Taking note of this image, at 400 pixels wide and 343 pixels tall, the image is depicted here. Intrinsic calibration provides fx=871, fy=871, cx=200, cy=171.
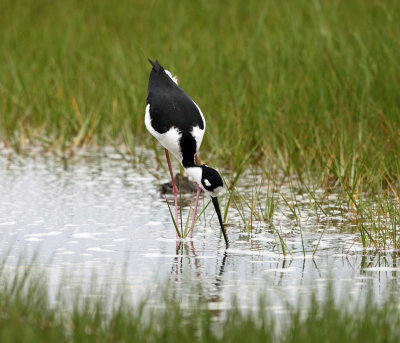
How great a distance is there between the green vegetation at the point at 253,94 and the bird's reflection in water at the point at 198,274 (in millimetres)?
764

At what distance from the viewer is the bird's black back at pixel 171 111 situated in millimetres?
6562

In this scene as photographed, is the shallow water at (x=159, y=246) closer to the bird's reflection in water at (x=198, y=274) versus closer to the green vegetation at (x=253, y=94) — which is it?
the bird's reflection in water at (x=198, y=274)

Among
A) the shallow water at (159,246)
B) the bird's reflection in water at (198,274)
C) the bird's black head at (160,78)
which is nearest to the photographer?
the bird's reflection in water at (198,274)

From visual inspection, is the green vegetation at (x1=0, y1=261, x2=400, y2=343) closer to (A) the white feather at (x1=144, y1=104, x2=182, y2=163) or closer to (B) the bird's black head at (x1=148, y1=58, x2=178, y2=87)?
(A) the white feather at (x1=144, y1=104, x2=182, y2=163)

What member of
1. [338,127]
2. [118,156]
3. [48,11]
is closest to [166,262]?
[338,127]

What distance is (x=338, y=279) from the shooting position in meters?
5.07

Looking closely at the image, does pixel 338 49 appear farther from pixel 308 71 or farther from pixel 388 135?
pixel 388 135

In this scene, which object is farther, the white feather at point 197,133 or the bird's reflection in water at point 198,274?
the white feather at point 197,133

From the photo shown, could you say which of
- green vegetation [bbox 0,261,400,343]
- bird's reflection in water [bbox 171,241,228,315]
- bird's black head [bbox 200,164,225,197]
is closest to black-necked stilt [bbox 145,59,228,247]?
bird's black head [bbox 200,164,225,197]

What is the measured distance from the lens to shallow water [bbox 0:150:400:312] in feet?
16.3

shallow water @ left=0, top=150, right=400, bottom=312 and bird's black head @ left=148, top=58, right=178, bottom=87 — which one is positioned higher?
bird's black head @ left=148, top=58, right=178, bottom=87

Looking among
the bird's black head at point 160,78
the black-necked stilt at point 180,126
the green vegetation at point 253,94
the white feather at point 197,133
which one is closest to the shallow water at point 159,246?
the green vegetation at point 253,94

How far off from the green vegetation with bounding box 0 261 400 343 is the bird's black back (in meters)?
2.42

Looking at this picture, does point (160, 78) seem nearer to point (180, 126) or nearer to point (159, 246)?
point (180, 126)
